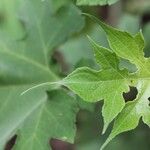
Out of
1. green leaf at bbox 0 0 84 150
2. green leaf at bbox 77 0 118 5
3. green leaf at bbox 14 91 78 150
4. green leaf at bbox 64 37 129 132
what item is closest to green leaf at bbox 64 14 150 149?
green leaf at bbox 64 37 129 132

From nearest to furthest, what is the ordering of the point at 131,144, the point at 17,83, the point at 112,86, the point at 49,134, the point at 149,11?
the point at 112,86 < the point at 49,134 < the point at 17,83 < the point at 131,144 < the point at 149,11

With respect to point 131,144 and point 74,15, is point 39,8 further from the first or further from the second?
point 131,144

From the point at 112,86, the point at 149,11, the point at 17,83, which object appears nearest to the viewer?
the point at 112,86

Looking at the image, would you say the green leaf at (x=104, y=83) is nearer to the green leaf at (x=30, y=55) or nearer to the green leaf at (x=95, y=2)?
the green leaf at (x=95, y=2)

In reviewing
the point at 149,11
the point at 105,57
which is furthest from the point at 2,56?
the point at 149,11

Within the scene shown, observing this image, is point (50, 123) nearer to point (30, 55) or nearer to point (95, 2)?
point (30, 55)

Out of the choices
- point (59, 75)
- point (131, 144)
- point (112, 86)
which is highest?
point (112, 86)

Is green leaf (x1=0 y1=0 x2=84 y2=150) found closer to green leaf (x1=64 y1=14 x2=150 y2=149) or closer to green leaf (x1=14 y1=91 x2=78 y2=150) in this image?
green leaf (x1=14 y1=91 x2=78 y2=150)

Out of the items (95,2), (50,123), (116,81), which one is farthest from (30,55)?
(116,81)
